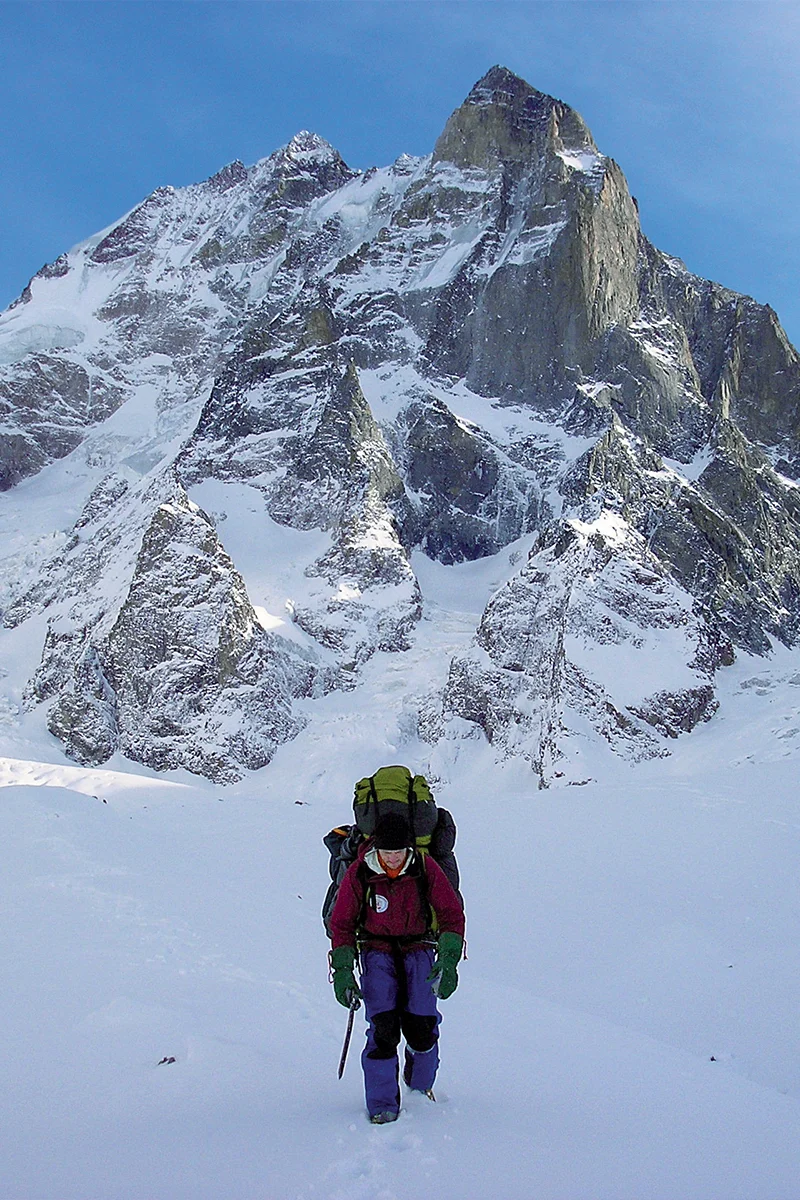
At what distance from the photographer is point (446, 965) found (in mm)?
4852

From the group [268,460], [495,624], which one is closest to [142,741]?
[495,624]

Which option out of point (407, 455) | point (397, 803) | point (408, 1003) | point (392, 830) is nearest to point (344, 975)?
point (408, 1003)

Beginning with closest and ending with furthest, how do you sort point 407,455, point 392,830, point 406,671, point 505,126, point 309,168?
point 392,830 < point 406,671 < point 407,455 < point 505,126 < point 309,168

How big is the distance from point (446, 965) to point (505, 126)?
349ft

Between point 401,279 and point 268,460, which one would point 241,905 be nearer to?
point 268,460

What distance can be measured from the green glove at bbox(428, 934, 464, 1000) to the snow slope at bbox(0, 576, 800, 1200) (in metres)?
0.66

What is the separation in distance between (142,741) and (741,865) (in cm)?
4462

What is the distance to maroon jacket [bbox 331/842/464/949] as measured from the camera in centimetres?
493

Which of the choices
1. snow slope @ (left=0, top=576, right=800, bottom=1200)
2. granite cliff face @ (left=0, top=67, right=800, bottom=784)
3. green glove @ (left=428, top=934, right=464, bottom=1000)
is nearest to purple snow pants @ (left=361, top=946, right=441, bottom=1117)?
green glove @ (left=428, top=934, right=464, bottom=1000)

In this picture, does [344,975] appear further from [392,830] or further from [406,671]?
[406,671]

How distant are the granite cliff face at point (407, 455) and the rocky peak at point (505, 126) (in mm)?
421

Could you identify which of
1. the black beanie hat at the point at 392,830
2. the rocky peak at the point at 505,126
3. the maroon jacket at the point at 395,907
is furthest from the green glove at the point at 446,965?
the rocky peak at the point at 505,126

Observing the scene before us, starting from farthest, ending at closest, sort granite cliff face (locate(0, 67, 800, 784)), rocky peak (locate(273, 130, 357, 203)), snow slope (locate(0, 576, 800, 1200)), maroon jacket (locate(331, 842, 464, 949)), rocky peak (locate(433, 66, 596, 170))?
rocky peak (locate(273, 130, 357, 203)) → rocky peak (locate(433, 66, 596, 170)) → granite cliff face (locate(0, 67, 800, 784)) → maroon jacket (locate(331, 842, 464, 949)) → snow slope (locate(0, 576, 800, 1200))

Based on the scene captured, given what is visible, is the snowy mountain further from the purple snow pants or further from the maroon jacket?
the maroon jacket
